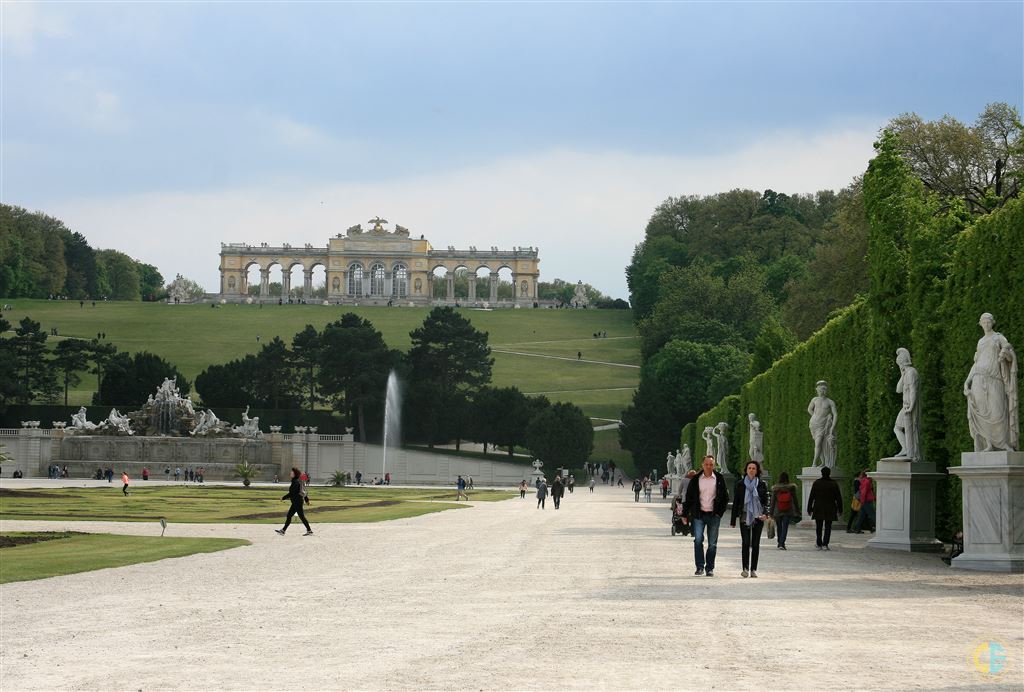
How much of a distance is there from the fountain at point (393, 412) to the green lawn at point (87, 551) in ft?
211

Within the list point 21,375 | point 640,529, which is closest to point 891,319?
point 640,529

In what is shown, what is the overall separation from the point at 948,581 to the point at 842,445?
13836 mm

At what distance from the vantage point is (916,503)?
1995 cm

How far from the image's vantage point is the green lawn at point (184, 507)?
31.4 m

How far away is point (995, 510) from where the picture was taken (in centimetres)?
1561

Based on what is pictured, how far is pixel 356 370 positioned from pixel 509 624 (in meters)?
79.8

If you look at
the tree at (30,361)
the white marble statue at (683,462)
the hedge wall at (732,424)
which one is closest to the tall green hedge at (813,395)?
the hedge wall at (732,424)

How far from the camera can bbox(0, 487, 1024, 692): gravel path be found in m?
8.05

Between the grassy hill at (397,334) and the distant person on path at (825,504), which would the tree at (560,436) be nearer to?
the grassy hill at (397,334)

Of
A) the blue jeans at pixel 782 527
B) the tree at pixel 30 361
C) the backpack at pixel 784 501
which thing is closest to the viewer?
the blue jeans at pixel 782 527

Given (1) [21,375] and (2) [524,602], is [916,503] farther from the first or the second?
(1) [21,375]

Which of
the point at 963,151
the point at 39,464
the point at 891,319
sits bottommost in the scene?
the point at 39,464

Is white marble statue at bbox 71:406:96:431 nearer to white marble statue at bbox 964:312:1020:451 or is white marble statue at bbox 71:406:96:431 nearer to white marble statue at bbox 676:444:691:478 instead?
white marble statue at bbox 676:444:691:478

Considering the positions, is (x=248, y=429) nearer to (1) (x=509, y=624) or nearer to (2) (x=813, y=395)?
(2) (x=813, y=395)
